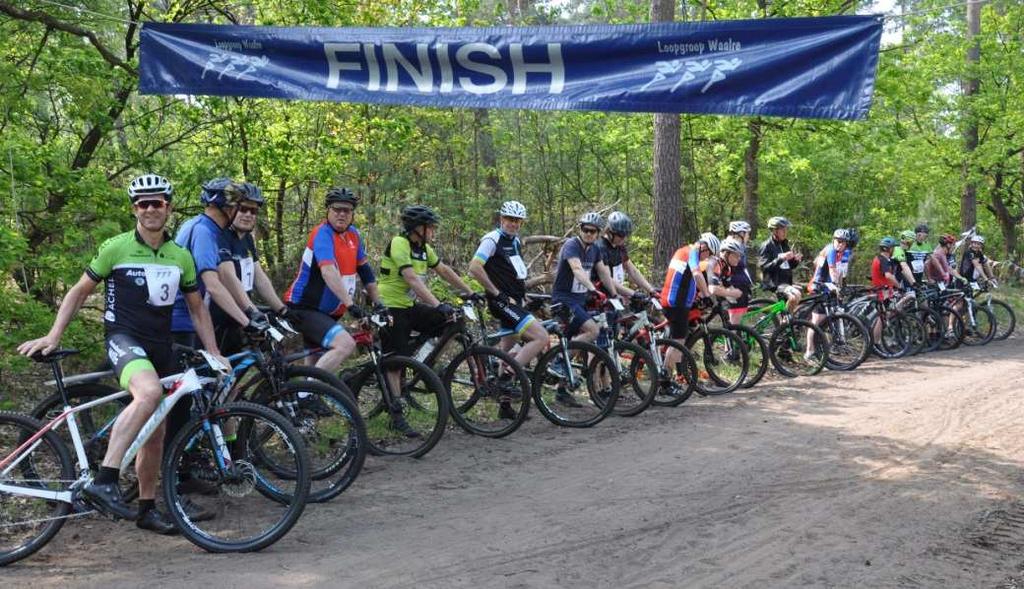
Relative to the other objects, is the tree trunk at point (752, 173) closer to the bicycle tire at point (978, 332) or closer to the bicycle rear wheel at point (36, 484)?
the bicycle tire at point (978, 332)

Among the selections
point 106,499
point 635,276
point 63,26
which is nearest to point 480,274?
point 635,276

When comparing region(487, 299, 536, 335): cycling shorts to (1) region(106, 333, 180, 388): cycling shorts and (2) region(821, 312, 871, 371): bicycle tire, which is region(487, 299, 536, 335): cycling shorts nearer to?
(1) region(106, 333, 180, 388): cycling shorts

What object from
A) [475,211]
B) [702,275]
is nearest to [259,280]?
[702,275]

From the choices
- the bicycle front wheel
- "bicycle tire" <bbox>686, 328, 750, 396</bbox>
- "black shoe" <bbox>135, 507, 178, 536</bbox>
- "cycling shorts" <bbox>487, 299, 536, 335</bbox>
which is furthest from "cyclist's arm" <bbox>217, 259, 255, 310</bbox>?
"bicycle tire" <bbox>686, 328, 750, 396</bbox>

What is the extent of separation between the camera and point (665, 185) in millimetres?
12883

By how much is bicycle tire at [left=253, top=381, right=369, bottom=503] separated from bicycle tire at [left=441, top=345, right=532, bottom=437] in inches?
68.8

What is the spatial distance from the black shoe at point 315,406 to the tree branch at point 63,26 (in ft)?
14.9

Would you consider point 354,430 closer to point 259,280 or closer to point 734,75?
point 259,280

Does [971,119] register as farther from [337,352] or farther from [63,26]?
[63,26]

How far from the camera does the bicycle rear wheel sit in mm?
4707

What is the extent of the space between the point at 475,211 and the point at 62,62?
8.79 metres

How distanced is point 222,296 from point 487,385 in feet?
9.21

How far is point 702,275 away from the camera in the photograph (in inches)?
389

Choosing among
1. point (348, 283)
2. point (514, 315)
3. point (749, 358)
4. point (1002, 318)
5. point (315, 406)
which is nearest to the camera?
point (315, 406)
